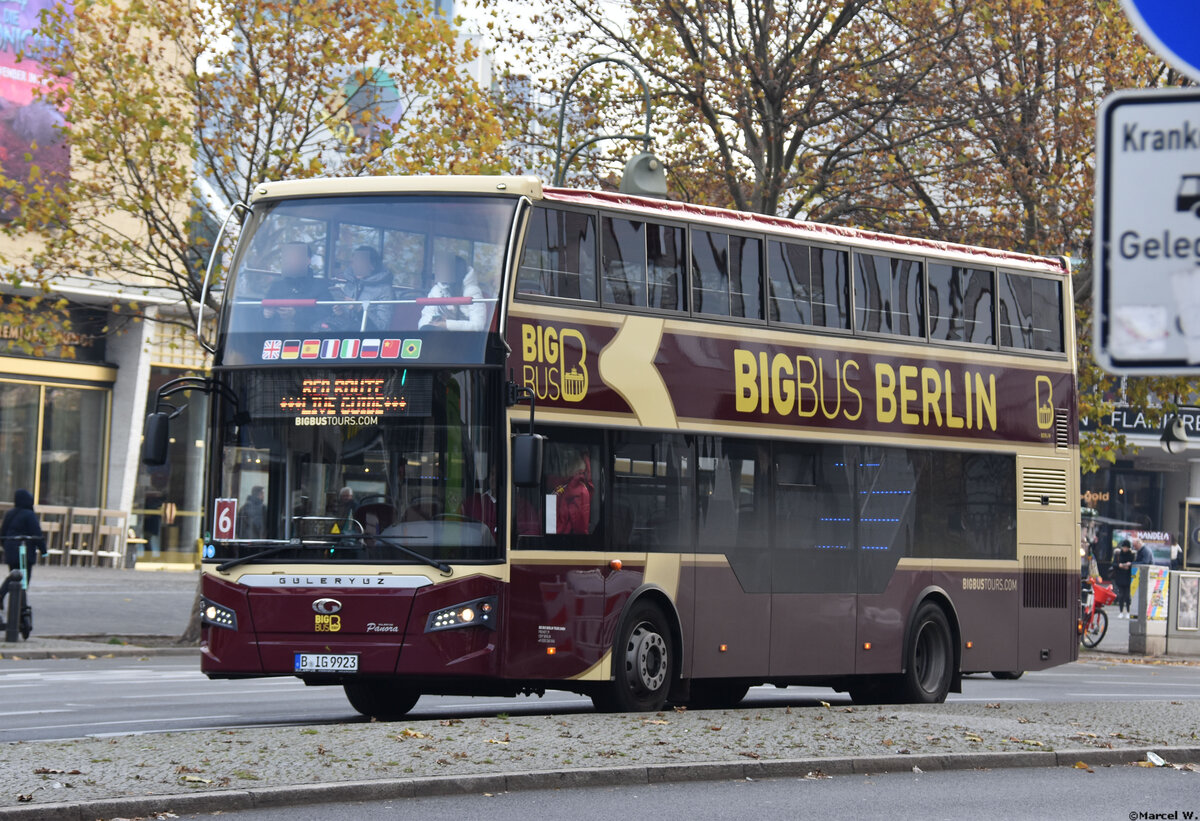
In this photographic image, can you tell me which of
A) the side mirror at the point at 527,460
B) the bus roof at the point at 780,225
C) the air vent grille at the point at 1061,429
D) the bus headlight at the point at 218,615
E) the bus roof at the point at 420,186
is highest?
the bus roof at the point at 780,225

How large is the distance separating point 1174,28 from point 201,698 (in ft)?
49.9

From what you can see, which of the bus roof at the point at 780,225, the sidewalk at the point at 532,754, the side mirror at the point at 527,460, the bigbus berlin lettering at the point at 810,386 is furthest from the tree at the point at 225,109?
the sidewalk at the point at 532,754

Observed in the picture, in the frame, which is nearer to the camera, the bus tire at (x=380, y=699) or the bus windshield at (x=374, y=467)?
the bus windshield at (x=374, y=467)

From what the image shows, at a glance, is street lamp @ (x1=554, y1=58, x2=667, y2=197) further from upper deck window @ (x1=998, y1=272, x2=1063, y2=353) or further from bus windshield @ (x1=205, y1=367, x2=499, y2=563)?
bus windshield @ (x1=205, y1=367, x2=499, y2=563)

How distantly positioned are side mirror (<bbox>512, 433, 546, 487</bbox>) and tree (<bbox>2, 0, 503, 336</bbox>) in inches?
417

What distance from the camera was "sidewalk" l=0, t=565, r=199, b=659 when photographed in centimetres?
2450

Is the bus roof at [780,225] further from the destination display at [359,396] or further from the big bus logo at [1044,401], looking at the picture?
the destination display at [359,396]

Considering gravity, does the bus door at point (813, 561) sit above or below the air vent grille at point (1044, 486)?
below

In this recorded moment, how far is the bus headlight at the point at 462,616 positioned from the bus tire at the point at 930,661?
5571 mm

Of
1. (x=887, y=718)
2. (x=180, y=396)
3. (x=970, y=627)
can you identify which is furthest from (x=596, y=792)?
(x=180, y=396)

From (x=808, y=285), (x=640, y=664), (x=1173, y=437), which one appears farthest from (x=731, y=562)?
(x=1173, y=437)

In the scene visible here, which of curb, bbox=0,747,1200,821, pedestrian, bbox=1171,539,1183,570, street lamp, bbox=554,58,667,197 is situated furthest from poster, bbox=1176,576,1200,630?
curb, bbox=0,747,1200,821

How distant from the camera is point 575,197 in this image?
15578 mm

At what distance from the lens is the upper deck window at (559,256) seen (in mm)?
15102
